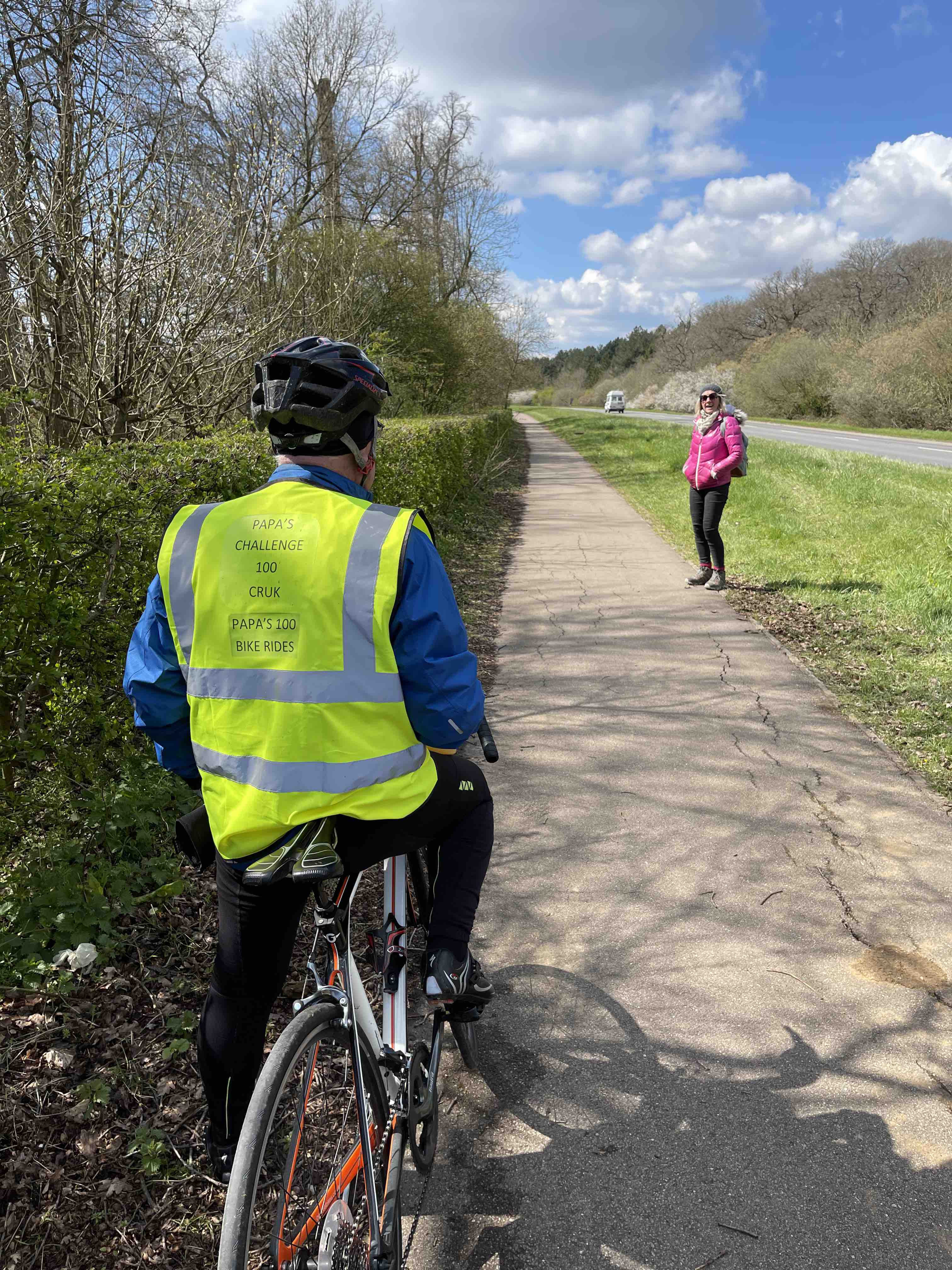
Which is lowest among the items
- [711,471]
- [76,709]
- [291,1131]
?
[291,1131]

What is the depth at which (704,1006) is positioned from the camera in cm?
308

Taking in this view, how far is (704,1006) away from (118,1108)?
6.45 ft

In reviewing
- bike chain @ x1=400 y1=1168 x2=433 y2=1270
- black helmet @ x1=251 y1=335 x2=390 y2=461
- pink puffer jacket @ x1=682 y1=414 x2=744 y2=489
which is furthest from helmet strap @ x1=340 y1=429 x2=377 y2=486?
pink puffer jacket @ x1=682 y1=414 x2=744 y2=489

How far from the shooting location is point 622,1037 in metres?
2.95

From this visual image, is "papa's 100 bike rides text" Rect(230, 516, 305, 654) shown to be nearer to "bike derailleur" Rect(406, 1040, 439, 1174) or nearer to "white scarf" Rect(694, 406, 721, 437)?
"bike derailleur" Rect(406, 1040, 439, 1174)

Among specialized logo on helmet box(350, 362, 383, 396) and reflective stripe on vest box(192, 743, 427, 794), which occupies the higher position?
specialized logo on helmet box(350, 362, 383, 396)

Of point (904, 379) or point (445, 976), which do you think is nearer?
point (445, 976)

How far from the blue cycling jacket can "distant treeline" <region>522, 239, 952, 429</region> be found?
37692 mm

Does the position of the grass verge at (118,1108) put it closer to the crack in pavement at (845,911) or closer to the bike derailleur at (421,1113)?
the bike derailleur at (421,1113)

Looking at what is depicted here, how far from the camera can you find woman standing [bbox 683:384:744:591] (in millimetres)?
8789

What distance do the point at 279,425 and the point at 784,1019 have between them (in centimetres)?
261

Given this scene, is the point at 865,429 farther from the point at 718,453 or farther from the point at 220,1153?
the point at 220,1153

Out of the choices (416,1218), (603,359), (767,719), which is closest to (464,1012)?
(416,1218)

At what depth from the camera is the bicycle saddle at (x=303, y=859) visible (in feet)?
5.34
